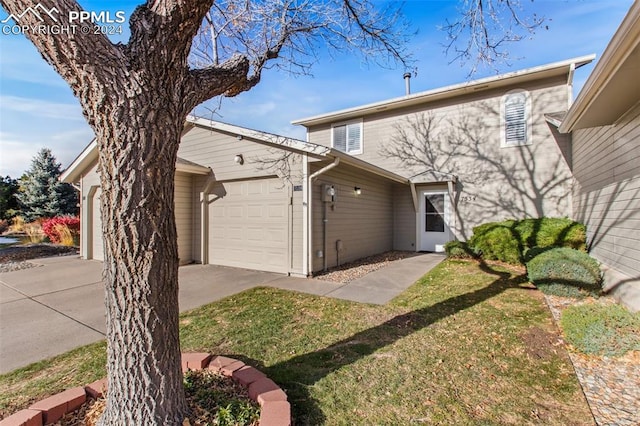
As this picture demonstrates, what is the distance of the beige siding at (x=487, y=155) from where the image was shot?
888cm

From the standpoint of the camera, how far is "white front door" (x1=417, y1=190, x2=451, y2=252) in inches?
425

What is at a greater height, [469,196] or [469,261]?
[469,196]

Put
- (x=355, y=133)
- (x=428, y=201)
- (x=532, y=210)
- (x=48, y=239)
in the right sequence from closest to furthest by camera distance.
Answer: (x=532, y=210)
(x=428, y=201)
(x=355, y=133)
(x=48, y=239)

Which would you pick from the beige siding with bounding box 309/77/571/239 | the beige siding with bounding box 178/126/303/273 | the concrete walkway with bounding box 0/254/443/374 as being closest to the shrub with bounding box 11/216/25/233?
the concrete walkway with bounding box 0/254/443/374

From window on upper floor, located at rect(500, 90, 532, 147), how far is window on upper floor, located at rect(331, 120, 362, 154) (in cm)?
499

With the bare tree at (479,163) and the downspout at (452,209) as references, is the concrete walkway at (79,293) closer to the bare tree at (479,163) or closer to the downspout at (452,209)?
the downspout at (452,209)

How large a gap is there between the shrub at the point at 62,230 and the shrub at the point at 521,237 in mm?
15911

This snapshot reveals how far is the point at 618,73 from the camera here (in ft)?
12.0

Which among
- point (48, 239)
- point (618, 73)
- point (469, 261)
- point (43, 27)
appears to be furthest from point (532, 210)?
point (48, 239)

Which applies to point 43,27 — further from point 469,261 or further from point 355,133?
point 355,133

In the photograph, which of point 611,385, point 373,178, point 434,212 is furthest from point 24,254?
point 611,385

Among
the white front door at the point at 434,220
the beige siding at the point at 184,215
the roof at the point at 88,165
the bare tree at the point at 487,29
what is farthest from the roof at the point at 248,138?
the bare tree at the point at 487,29

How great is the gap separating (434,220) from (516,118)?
413 centimetres

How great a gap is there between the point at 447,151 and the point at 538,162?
2680 mm
